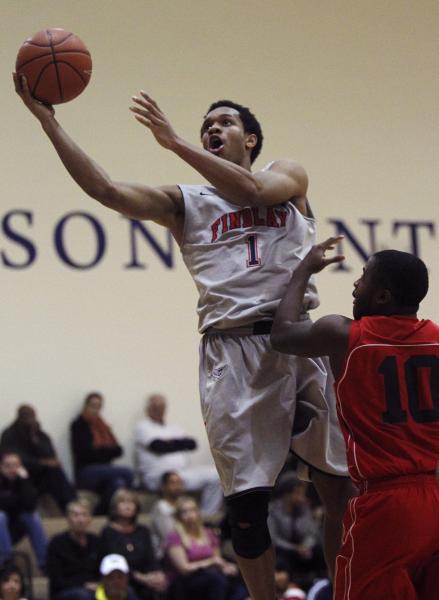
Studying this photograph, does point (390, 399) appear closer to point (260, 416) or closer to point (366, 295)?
point (366, 295)

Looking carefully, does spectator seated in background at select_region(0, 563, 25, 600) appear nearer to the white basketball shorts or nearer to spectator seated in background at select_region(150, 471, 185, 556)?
spectator seated in background at select_region(150, 471, 185, 556)

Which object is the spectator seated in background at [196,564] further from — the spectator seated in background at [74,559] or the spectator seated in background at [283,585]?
the spectator seated in background at [74,559]

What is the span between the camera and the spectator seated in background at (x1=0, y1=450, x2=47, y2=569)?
414 inches

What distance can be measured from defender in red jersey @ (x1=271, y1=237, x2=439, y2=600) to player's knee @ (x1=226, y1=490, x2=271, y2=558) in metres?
0.64

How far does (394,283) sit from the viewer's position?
4230 mm

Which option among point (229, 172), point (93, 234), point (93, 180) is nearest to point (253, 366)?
point (229, 172)

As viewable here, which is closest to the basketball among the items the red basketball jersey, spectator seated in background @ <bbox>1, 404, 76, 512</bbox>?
the red basketball jersey

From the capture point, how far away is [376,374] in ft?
13.5

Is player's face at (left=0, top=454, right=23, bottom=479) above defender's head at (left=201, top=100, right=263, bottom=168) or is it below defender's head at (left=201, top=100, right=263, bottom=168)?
below

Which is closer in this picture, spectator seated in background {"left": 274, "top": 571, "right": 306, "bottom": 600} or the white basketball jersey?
the white basketball jersey

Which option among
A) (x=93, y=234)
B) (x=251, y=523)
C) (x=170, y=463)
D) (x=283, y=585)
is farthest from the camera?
(x=93, y=234)

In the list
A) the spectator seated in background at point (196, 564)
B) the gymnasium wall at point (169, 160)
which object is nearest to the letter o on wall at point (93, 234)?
the gymnasium wall at point (169, 160)

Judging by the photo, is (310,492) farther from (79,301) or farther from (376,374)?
(376,374)

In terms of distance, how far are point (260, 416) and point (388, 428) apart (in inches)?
33.6
